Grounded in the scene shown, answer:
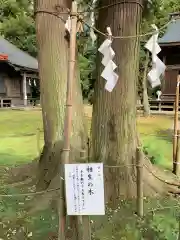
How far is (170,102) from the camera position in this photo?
816 inches

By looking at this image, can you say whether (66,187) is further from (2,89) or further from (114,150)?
(2,89)

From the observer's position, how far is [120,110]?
4.57 meters

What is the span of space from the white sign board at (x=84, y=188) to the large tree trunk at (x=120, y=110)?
1559 millimetres

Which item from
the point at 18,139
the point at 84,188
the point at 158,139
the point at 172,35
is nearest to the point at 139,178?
the point at 84,188

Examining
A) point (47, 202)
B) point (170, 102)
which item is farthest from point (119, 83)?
point (170, 102)

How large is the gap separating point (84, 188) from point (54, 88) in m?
2.34

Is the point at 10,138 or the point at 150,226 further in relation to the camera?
the point at 10,138

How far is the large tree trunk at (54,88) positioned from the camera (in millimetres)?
4746

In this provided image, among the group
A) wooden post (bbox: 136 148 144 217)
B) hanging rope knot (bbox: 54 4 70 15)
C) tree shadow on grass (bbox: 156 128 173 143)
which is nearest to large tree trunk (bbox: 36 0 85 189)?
hanging rope knot (bbox: 54 4 70 15)

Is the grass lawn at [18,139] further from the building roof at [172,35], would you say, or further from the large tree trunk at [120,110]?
the building roof at [172,35]

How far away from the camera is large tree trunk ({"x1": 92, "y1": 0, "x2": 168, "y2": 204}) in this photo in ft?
14.6

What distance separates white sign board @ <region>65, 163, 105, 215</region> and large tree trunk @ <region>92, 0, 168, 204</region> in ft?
5.11

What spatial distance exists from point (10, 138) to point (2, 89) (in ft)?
42.6

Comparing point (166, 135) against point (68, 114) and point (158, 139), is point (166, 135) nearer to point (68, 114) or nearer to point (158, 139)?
point (158, 139)
